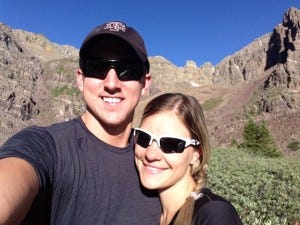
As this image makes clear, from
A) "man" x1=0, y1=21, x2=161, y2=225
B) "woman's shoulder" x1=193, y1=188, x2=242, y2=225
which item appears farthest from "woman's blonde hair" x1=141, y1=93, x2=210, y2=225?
"woman's shoulder" x1=193, y1=188, x2=242, y2=225

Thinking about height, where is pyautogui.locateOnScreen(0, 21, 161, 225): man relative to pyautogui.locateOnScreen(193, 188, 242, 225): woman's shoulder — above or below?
above

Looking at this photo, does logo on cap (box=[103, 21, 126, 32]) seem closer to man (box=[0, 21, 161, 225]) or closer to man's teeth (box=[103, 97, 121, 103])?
man (box=[0, 21, 161, 225])

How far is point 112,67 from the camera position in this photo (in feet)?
11.4

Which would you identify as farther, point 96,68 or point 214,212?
point 96,68

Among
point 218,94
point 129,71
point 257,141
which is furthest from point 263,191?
point 218,94

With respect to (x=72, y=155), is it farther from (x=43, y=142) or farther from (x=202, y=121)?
(x=202, y=121)

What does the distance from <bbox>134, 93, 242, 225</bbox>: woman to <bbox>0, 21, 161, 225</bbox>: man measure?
A: 10 cm

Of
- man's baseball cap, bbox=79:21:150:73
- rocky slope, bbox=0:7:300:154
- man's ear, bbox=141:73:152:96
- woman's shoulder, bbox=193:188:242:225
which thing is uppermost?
rocky slope, bbox=0:7:300:154

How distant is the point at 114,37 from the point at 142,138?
746 mm

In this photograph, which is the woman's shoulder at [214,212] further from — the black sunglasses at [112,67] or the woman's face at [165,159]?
the black sunglasses at [112,67]

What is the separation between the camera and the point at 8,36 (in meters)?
167

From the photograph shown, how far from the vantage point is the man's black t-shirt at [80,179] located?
274cm

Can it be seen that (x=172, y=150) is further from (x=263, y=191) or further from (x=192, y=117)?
(x=263, y=191)

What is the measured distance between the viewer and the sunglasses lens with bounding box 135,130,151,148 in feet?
11.6
